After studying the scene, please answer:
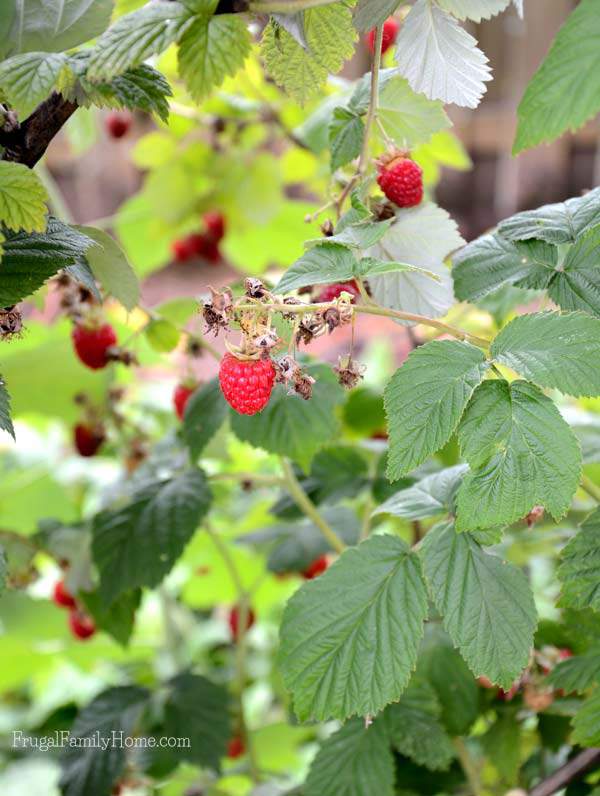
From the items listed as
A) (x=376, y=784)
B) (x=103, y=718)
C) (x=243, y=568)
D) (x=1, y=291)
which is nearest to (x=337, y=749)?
(x=376, y=784)

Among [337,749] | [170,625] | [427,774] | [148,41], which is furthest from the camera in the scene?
[170,625]

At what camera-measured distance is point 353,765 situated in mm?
743

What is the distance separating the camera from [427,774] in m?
0.92

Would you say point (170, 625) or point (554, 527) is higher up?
point (554, 527)

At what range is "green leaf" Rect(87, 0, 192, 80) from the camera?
1.62ft

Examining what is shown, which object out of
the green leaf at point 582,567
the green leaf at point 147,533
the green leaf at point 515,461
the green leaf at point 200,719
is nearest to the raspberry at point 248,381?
the green leaf at point 515,461

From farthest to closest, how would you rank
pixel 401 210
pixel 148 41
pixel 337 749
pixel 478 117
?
pixel 478 117, pixel 337 749, pixel 401 210, pixel 148 41

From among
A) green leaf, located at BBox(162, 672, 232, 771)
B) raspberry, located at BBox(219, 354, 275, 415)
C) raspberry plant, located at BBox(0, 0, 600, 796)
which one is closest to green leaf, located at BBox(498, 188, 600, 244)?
raspberry plant, located at BBox(0, 0, 600, 796)

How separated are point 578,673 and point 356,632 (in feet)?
Result: 0.60

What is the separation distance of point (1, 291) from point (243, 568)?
2.92 ft

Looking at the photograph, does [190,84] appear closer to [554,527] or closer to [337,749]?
[337,749]

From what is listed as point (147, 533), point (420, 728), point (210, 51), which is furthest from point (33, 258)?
point (420, 728)

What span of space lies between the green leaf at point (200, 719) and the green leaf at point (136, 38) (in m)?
0.71

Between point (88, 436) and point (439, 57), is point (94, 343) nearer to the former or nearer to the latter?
point (88, 436)
